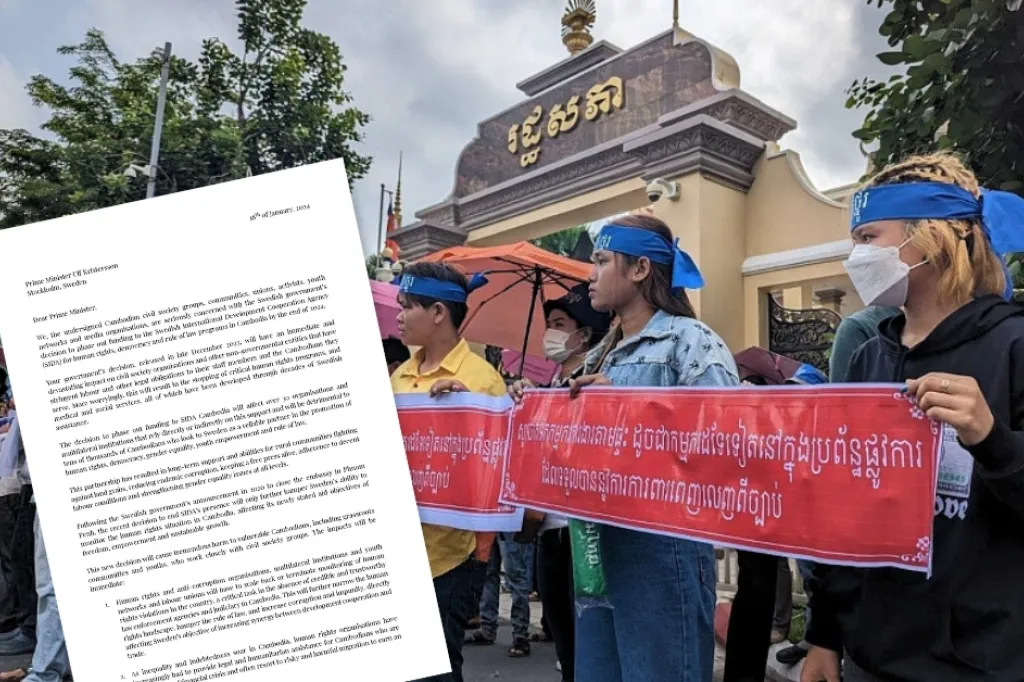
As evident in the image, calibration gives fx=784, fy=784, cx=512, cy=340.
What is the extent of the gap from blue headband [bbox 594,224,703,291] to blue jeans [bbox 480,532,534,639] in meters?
3.08

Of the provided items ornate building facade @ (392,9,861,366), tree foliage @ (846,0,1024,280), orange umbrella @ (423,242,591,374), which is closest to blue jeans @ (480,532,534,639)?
orange umbrella @ (423,242,591,374)

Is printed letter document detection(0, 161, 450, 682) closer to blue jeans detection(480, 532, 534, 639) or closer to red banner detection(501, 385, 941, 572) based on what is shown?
red banner detection(501, 385, 941, 572)

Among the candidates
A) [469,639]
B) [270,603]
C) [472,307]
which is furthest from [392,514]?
[472,307]

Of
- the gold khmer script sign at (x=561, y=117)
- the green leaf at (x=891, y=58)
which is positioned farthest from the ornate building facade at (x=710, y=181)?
the green leaf at (x=891, y=58)

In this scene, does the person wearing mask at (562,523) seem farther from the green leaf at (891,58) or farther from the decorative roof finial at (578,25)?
the decorative roof finial at (578,25)

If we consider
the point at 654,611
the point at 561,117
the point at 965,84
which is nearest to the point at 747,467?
the point at 654,611

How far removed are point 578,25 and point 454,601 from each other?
11663mm

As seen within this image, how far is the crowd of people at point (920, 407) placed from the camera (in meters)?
1.37

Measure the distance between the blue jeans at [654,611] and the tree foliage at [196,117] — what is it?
16.0 metres

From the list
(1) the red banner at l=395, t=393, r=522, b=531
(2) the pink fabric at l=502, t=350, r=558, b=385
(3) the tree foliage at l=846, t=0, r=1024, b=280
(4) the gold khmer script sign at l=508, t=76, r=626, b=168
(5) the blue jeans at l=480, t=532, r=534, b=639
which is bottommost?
(5) the blue jeans at l=480, t=532, r=534, b=639

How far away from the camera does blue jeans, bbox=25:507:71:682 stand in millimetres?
3729

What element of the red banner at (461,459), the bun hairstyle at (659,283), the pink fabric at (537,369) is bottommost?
the pink fabric at (537,369)

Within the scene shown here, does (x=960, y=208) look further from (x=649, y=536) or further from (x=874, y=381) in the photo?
(x=649, y=536)

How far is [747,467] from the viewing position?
1.82 meters
